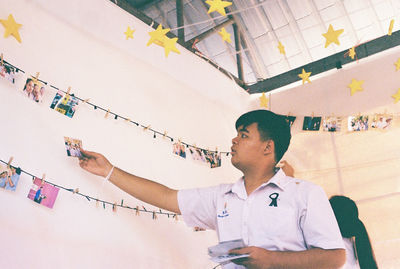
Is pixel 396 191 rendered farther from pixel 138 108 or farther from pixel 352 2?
pixel 352 2

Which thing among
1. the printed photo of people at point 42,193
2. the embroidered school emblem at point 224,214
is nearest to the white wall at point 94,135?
the printed photo of people at point 42,193

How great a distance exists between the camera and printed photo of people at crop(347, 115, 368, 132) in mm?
3223

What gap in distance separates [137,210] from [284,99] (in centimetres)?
211

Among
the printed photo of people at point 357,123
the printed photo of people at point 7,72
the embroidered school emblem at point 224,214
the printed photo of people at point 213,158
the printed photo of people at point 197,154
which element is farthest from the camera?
the printed photo of people at point 357,123

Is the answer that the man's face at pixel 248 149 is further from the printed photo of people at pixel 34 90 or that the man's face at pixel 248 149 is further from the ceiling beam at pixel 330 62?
the ceiling beam at pixel 330 62

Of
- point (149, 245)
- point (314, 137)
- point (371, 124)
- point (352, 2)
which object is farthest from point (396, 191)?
point (352, 2)

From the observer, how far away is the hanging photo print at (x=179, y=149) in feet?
8.99

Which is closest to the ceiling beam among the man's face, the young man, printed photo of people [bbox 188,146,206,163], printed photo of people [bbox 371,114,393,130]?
printed photo of people [bbox 371,114,393,130]

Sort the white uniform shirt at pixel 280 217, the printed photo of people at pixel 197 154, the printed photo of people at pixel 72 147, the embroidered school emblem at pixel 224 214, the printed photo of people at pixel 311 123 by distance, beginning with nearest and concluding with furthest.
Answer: the white uniform shirt at pixel 280 217 → the embroidered school emblem at pixel 224 214 → the printed photo of people at pixel 72 147 → the printed photo of people at pixel 197 154 → the printed photo of people at pixel 311 123

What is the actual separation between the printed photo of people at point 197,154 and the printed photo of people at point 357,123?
1360 millimetres

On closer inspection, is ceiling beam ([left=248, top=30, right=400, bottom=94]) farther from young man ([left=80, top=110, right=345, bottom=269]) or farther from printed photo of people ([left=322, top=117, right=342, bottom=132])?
young man ([left=80, top=110, right=345, bottom=269])

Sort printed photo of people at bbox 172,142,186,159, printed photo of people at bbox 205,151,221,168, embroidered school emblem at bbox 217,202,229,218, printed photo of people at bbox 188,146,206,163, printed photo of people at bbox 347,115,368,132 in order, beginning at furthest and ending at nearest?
printed photo of people at bbox 347,115,368,132 < printed photo of people at bbox 205,151,221,168 < printed photo of people at bbox 188,146,206,163 < printed photo of people at bbox 172,142,186,159 < embroidered school emblem at bbox 217,202,229,218

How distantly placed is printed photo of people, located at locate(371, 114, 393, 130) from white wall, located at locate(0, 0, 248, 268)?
1.42m

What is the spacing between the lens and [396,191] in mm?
2955
